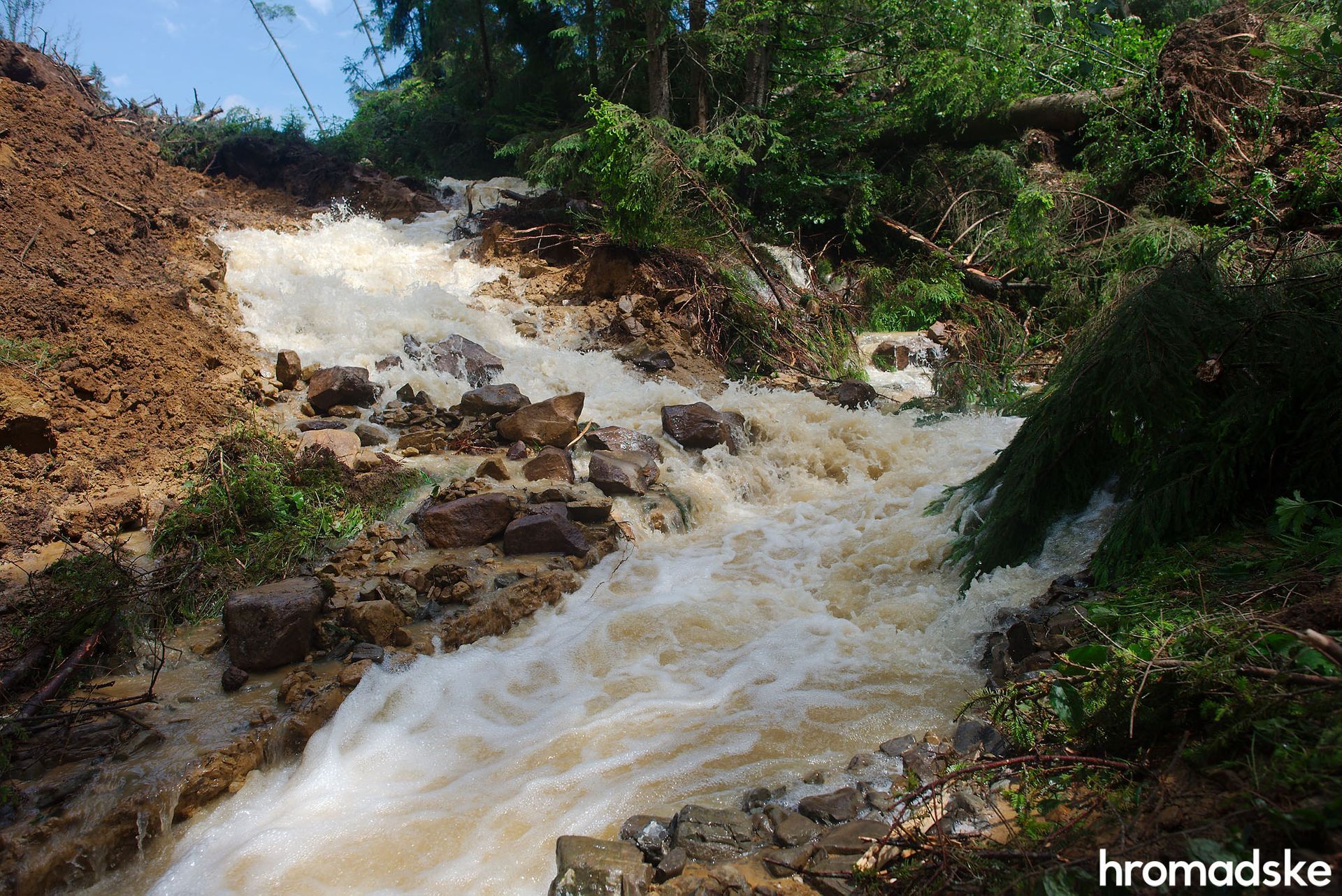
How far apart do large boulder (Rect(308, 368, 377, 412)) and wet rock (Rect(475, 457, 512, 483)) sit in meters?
1.90

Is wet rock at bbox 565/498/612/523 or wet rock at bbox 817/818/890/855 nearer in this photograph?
wet rock at bbox 817/818/890/855

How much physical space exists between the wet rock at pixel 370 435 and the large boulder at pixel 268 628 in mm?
2766

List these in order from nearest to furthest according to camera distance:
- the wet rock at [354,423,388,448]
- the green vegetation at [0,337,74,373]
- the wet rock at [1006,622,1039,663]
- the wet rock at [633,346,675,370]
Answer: the wet rock at [1006,622,1039,663] < the green vegetation at [0,337,74,373] < the wet rock at [354,423,388,448] < the wet rock at [633,346,675,370]

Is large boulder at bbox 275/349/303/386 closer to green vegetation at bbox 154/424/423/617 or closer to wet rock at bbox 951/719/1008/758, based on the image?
green vegetation at bbox 154/424/423/617

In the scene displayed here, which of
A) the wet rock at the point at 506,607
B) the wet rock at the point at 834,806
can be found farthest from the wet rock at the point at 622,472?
the wet rock at the point at 834,806

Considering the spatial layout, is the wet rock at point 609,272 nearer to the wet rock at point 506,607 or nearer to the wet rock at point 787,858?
the wet rock at point 506,607

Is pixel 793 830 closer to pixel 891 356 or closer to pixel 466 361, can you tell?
pixel 466 361

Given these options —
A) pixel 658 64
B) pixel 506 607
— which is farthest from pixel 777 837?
pixel 658 64

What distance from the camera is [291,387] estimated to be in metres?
7.25

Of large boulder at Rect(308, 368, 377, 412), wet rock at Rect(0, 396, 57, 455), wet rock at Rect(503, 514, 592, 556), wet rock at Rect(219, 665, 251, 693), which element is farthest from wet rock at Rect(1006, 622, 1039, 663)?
large boulder at Rect(308, 368, 377, 412)

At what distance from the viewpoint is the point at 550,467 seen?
20.8 ft

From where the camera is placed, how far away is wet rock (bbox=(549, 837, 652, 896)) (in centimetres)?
226

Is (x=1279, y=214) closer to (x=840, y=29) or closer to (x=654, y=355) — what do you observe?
(x=654, y=355)

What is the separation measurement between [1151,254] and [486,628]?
8274 mm
